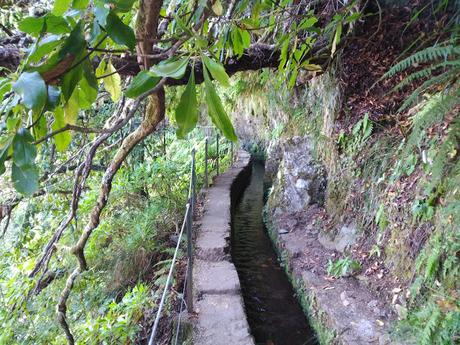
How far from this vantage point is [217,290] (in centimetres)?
306

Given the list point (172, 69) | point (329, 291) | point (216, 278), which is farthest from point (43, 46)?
point (329, 291)

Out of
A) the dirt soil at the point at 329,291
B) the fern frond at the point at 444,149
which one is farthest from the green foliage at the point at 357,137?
the fern frond at the point at 444,149

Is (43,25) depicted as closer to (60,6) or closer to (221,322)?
(60,6)

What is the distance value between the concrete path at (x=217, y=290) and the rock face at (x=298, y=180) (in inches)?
37.3

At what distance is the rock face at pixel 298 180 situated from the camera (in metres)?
4.74

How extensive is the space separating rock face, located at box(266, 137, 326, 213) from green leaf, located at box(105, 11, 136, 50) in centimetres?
423

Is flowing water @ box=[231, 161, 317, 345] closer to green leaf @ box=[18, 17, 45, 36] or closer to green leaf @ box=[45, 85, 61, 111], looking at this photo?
green leaf @ box=[45, 85, 61, 111]

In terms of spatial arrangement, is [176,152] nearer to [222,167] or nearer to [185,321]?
[222,167]

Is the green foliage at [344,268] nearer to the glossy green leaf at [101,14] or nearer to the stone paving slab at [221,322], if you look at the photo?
the stone paving slab at [221,322]

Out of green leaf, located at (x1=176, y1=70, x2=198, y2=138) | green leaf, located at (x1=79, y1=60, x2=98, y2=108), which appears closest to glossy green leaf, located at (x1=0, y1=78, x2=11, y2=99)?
green leaf, located at (x1=79, y1=60, x2=98, y2=108)

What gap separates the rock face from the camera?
4742 mm

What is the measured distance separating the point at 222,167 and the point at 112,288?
16.3 feet

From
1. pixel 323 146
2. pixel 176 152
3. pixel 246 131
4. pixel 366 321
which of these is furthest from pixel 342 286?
pixel 246 131

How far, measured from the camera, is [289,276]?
13.1ft
